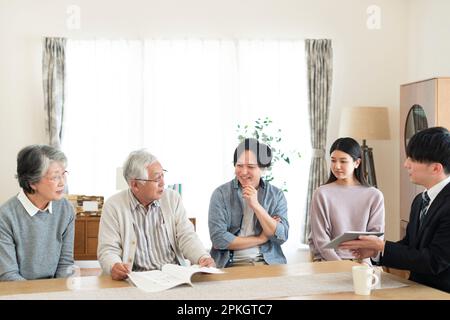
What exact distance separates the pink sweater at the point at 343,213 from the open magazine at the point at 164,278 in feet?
3.08

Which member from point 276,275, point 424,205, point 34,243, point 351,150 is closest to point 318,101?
point 351,150

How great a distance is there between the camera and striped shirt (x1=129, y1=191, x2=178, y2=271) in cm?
275

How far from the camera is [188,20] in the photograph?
19.3ft

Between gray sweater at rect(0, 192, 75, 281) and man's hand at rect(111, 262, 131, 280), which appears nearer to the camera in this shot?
man's hand at rect(111, 262, 131, 280)

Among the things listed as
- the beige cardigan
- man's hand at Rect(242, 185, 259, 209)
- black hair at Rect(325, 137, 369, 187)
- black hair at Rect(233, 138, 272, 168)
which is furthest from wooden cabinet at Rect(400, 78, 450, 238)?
the beige cardigan

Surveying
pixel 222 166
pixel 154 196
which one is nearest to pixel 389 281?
pixel 154 196

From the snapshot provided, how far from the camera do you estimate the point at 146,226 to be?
278 centimetres

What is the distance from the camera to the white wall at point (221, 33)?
5809mm

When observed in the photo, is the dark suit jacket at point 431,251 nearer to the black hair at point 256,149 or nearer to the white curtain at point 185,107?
the black hair at point 256,149

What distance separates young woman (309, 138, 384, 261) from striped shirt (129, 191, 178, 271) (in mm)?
880

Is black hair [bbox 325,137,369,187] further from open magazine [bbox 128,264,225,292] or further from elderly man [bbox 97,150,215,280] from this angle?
open magazine [bbox 128,264,225,292]
